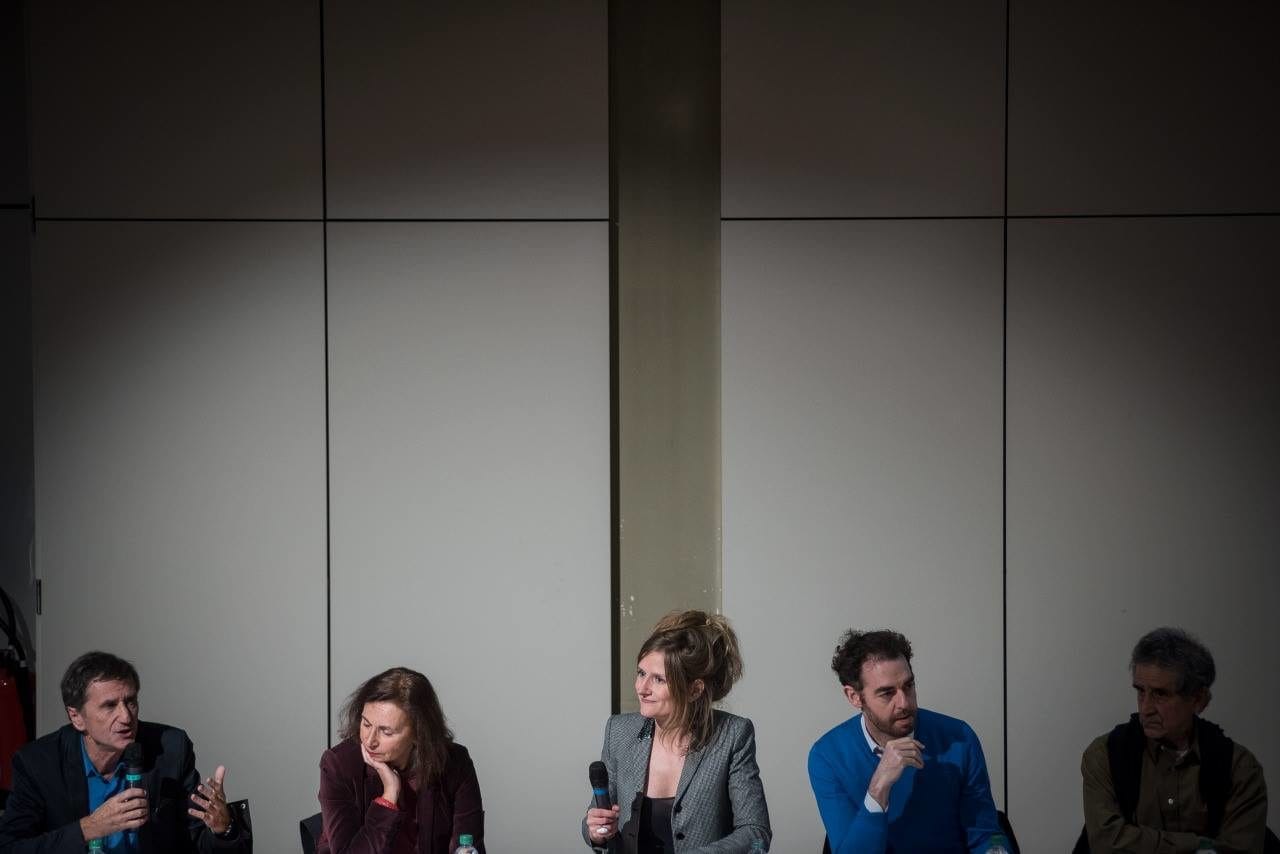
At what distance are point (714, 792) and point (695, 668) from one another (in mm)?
366

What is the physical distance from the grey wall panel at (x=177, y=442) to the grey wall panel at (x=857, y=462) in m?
1.85

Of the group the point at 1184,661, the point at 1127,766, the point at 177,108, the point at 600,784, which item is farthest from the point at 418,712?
the point at 177,108

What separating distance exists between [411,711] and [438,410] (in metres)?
1.72

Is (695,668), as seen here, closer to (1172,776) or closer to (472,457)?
(1172,776)

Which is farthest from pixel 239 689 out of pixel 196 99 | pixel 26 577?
pixel 196 99

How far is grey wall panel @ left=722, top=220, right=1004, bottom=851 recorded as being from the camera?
4.78 meters

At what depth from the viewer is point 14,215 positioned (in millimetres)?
5141

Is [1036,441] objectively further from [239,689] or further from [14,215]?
[14,215]

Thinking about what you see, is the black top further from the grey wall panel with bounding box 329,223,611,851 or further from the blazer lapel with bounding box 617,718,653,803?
the grey wall panel with bounding box 329,223,611,851

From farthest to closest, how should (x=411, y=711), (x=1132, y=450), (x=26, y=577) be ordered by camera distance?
(x=26, y=577) < (x=1132, y=450) < (x=411, y=711)

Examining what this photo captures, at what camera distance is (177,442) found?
4812 mm

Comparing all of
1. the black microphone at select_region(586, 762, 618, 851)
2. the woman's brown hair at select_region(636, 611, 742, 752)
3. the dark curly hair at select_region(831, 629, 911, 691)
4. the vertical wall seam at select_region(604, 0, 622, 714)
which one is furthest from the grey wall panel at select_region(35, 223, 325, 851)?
the dark curly hair at select_region(831, 629, 911, 691)

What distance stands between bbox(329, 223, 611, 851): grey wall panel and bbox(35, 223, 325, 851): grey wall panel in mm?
178

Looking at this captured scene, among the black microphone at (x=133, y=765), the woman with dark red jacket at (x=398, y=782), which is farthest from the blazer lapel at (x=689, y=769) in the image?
the black microphone at (x=133, y=765)
